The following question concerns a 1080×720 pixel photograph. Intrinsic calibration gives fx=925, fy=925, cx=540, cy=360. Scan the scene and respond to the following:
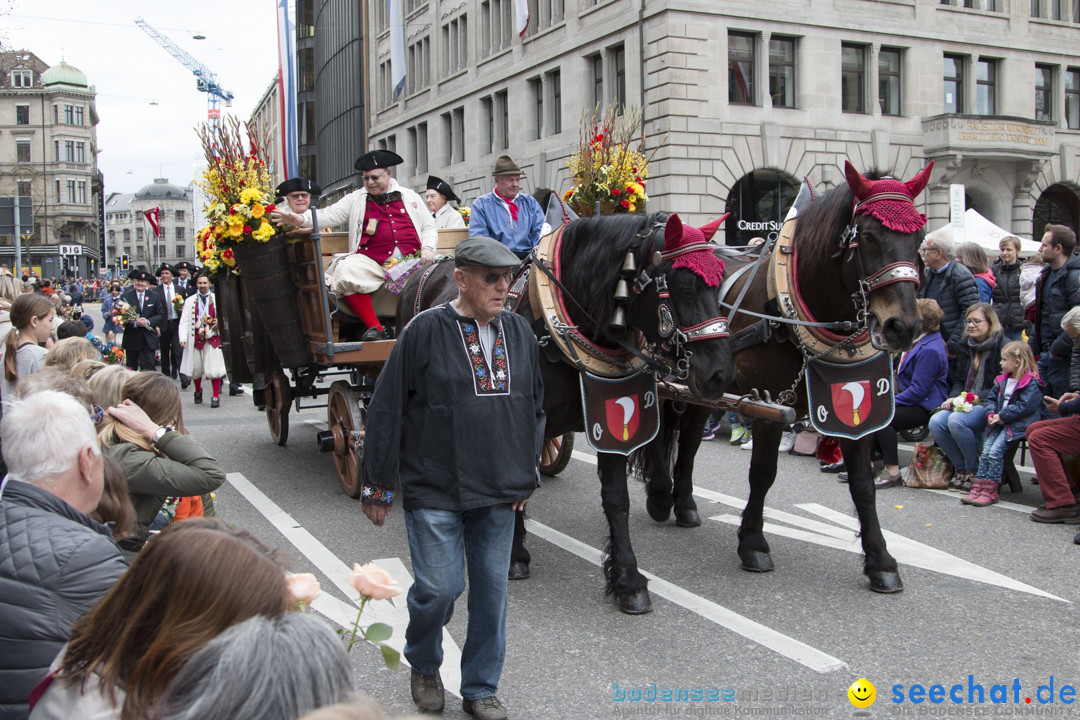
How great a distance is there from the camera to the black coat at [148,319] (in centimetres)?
1388

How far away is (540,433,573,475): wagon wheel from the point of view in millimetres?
7836

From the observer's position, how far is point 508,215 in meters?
6.40

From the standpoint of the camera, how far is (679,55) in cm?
2364

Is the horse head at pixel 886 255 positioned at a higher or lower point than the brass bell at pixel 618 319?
higher

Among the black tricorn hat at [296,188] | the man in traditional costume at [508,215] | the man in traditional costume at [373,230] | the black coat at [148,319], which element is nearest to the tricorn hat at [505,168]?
the man in traditional costume at [508,215]

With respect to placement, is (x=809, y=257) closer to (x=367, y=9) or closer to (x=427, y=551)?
(x=427, y=551)

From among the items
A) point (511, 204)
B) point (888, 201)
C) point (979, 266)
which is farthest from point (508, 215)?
point (979, 266)

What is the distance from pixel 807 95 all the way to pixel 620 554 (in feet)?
75.6

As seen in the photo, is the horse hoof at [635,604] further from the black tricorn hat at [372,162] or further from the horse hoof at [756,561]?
the black tricorn hat at [372,162]

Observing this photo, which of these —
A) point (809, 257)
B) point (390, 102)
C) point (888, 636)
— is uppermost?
point (390, 102)

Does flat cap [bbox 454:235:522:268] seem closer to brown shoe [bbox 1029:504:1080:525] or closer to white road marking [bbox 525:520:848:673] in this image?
white road marking [bbox 525:520:848:673]

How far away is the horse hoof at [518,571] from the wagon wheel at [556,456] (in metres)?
2.46

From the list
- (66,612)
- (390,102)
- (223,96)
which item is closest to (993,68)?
(390,102)

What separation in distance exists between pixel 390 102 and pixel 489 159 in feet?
39.1
